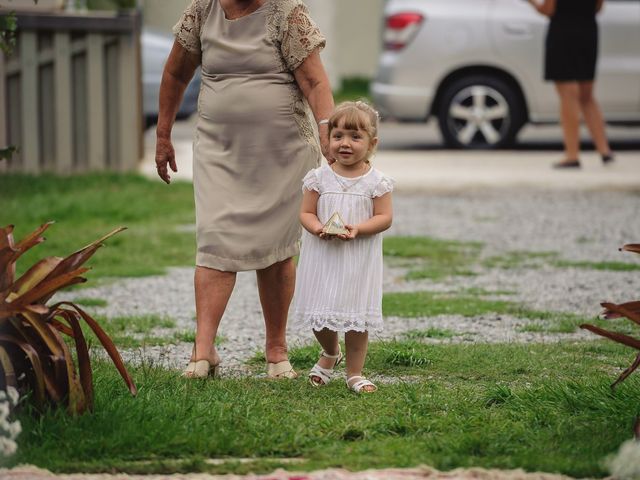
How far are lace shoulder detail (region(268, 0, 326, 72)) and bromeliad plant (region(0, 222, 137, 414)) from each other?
121 cm

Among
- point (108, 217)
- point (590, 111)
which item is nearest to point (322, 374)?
point (108, 217)

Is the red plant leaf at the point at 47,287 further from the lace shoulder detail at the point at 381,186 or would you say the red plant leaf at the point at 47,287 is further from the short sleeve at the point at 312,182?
the lace shoulder detail at the point at 381,186

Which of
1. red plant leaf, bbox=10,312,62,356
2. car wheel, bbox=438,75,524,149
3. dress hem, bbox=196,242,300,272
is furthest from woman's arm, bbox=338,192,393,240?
car wheel, bbox=438,75,524,149

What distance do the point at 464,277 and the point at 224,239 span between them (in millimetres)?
2848

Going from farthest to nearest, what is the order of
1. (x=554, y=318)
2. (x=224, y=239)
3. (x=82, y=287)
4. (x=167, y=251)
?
(x=167, y=251) < (x=82, y=287) < (x=554, y=318) < (x=224, y=239)

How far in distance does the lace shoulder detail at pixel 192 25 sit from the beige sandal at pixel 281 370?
1238mm

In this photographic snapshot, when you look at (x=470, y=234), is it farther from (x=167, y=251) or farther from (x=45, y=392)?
(x=45, y=392)

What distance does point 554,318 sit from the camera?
22.0 feet

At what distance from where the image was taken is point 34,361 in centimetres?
430

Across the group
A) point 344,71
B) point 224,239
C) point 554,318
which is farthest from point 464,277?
point 344,71

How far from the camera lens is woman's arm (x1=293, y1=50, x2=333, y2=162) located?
5.24 m

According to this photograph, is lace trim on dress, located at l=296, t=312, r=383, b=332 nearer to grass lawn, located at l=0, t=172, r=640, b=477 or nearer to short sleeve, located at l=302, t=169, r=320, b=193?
grass lawn, located at l=0, t=172, r=640, b=477

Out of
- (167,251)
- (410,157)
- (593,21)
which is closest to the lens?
(167,251)

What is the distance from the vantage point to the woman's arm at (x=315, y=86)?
524 cm
